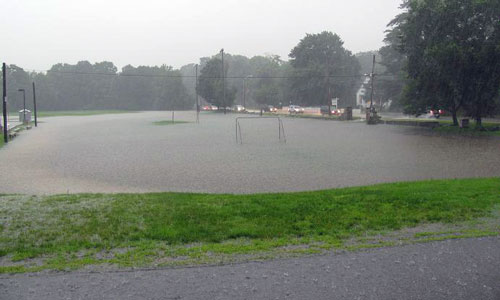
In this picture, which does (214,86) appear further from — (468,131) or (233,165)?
(233,165)

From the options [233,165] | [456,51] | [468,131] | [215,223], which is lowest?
[233,165]

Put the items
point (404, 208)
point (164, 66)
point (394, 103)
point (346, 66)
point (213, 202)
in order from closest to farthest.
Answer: point (404, 208) < point (213, 202) < point (394, 103) < point (346, 66) < point (164, 66)

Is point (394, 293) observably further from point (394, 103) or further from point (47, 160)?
point (394, 103)

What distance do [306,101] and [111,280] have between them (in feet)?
299

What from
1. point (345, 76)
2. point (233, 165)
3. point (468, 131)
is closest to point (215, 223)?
point (233, 165)

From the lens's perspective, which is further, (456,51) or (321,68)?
(321,68)

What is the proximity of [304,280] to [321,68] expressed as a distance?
87.1 metres

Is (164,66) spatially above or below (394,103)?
above

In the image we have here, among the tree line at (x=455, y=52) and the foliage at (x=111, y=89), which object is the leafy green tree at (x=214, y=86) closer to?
the foliage at (x=111, y=89)

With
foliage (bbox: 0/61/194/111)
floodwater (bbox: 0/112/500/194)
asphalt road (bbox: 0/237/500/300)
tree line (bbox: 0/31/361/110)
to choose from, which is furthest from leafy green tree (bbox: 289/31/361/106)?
asphalt road (bbox: 0/237/500/300)

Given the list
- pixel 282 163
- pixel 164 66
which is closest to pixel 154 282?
pixel 282 163

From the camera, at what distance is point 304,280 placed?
4.83m

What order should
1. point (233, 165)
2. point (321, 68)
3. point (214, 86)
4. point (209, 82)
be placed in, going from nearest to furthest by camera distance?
1. point (233, 165)
2. point (321, 68)
3. point (214, 86)
4. point (209, 82)

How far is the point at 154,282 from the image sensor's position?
191 inches
